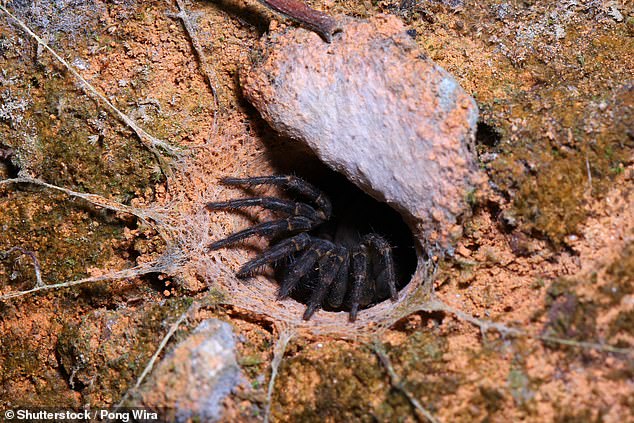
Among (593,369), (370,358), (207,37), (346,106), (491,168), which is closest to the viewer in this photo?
(593,369)

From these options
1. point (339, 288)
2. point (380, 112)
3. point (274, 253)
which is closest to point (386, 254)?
point (339, 288)

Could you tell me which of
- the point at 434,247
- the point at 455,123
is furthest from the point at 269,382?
the point at 455,123

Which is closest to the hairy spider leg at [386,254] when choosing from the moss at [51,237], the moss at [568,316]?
the moss at [568,316]

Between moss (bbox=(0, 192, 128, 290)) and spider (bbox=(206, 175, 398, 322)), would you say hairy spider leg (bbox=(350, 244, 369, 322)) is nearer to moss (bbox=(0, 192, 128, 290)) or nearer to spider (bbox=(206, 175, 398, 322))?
spider (bbox=(206, 175, 398, 322))

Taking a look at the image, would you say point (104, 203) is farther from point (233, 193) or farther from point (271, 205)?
point (271, 205)

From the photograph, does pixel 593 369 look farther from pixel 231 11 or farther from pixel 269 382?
pixel 231 11

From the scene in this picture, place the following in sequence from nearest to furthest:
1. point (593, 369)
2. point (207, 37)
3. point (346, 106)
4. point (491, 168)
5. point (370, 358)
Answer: point (593, 369)
point (370, 358)
point (491, 168)
point (346, 106)
point (207, 37)
